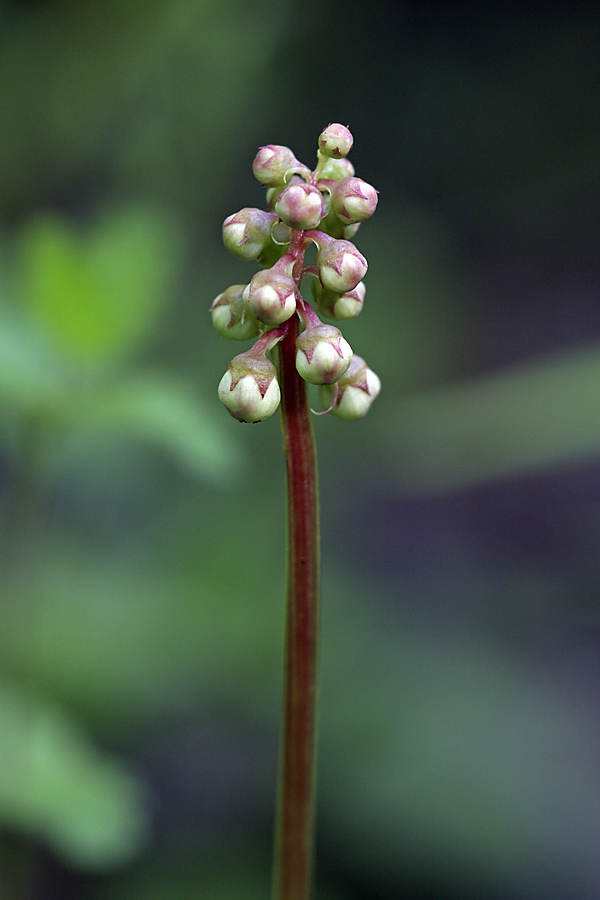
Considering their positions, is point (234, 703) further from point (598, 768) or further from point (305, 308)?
point (305, 308)

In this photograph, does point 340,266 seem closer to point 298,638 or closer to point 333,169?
point 333,169

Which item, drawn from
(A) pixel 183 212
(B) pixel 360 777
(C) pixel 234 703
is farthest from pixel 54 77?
(B) pixel 360 777

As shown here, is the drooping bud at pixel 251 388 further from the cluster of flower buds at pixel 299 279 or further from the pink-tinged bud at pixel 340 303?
the pink-tinged bud at pixel 340 303

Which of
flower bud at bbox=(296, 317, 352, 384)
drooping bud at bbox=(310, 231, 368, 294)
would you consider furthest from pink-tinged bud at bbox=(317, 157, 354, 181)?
flower bud at bbox=(296, 317, 352, 384)

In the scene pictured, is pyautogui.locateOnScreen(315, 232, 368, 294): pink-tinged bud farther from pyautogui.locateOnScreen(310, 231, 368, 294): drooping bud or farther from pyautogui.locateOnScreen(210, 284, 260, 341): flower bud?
pyautogui.locateOnScreen(210, 284, 260, 341): flower bud

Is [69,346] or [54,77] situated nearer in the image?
[69,346]
